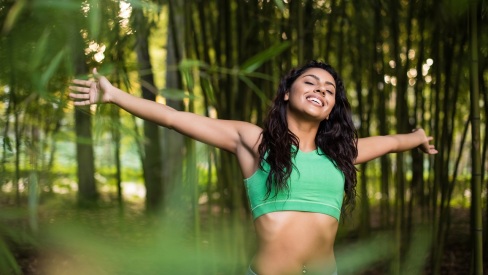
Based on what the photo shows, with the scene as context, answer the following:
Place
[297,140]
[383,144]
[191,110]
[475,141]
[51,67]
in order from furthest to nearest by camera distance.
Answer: [191,110] → [475,141] → [383,144] → [297,140] → [51,67]

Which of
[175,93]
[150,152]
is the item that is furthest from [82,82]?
[150,152]

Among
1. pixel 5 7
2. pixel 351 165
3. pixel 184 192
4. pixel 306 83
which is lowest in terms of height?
pixel 184 192

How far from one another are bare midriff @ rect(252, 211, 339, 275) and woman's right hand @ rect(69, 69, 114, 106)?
1.42 feet

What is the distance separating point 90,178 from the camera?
3062 millimetres

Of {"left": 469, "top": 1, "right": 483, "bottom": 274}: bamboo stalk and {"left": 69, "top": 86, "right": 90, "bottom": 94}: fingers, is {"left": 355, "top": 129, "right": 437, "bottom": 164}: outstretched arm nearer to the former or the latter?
{"left": 469, "top": 1, "right": 483, "bottom": 274}: bamboo stalk

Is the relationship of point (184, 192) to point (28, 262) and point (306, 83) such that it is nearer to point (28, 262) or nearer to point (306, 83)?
point (28, 262)

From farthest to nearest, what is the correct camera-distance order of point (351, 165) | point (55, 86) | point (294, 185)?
point (55, 86), point (351, 165), point (294, 185)

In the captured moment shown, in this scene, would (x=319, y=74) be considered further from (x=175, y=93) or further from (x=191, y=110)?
(x=191, y=110)

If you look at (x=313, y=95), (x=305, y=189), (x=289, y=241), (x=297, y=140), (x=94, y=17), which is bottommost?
(x=289, y=241)

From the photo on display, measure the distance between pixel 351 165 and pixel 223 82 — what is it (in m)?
1.15

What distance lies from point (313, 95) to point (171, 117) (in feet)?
1.05

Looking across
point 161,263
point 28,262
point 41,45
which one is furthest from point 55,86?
point 28,262

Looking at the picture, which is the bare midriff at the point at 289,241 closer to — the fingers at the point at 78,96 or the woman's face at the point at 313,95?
the woman's face at the point at 313,95

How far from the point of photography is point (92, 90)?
1457mm
